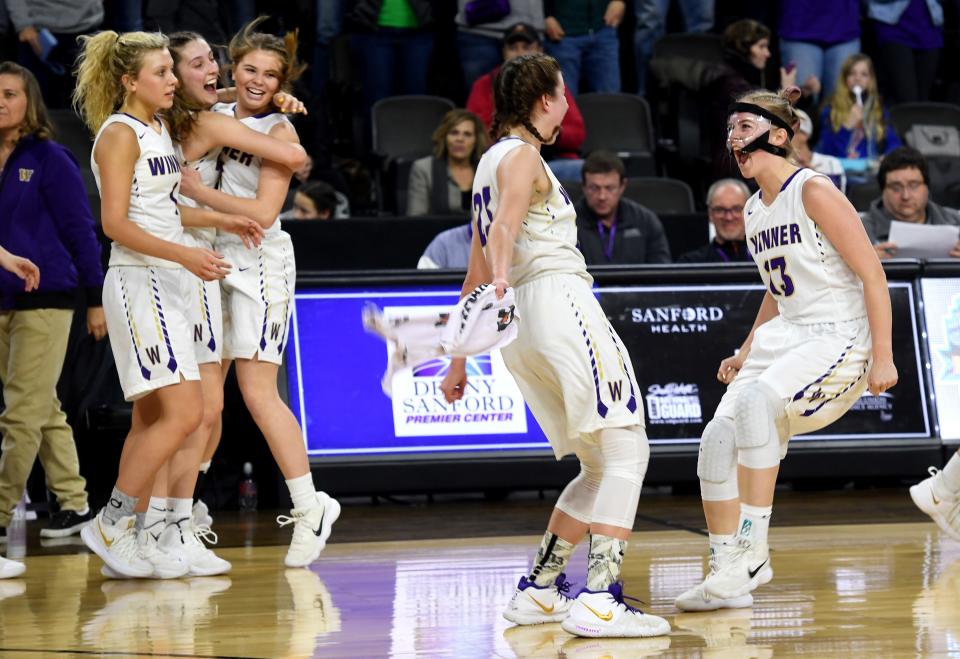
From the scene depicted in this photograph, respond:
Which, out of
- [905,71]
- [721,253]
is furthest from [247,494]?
[905,71]

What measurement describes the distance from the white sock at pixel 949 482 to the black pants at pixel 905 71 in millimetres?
6860

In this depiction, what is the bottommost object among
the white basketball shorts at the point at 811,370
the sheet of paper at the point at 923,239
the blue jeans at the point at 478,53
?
the white basketball shorts at the point at 811,370

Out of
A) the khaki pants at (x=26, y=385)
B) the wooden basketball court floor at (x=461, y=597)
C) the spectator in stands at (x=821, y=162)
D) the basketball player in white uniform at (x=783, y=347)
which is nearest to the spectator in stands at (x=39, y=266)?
the khaki pants at (x=26, y=385)

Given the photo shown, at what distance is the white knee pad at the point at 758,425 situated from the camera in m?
4.96

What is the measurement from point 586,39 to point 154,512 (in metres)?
6.74

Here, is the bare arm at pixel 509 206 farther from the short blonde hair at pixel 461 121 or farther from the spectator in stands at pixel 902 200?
the short blonde hair at pixel 461 121

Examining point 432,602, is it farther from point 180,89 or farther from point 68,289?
point 68,289

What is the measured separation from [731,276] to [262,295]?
126 inches

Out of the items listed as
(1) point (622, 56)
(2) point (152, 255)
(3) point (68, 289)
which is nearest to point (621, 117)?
(1) point (622, 56)

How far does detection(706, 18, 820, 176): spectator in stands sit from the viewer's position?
11219 millimetres

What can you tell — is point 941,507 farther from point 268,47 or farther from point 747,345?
point 268,47

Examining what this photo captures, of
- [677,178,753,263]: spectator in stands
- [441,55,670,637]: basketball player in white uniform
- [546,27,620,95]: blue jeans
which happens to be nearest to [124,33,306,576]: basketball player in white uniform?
[441,55,670,637]: basketball player in white uniform

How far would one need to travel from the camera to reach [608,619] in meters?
4.36

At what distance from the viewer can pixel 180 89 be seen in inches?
235
